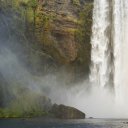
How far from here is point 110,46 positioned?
9381 cm

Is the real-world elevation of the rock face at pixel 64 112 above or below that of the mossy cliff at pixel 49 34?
below

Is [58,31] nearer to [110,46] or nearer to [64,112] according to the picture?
[110,46]

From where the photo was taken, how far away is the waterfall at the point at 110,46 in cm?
9150

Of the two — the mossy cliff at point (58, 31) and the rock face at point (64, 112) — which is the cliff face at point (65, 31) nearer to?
the mossy cliff at point (58, 31)

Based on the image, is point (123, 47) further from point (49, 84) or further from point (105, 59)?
point (49, 84)

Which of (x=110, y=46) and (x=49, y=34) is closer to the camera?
(x=49, y=34)

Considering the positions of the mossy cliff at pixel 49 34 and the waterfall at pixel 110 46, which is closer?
the mossy cliff at pixel 49 34

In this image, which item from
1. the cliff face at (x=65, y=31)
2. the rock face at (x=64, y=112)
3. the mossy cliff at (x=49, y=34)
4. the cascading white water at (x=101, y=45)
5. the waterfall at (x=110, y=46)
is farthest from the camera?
the cascading white water at (x=101, y=45)

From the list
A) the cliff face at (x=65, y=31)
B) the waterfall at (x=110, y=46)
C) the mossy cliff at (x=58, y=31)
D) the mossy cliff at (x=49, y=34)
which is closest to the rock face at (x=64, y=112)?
the mossy cliff at (x=49, y=34)

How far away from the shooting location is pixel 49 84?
9019 centimetres

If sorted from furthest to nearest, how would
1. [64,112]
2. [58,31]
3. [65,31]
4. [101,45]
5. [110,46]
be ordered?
1. [101,45]
2. [110,46]
3. [65,31]
4. [58,31]
5. [64,112]

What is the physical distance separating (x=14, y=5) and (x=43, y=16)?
6.05 meters

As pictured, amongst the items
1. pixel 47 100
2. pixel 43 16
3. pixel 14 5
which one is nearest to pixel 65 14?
pixel 43 16

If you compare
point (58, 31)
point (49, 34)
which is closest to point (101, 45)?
point (58, 31)
